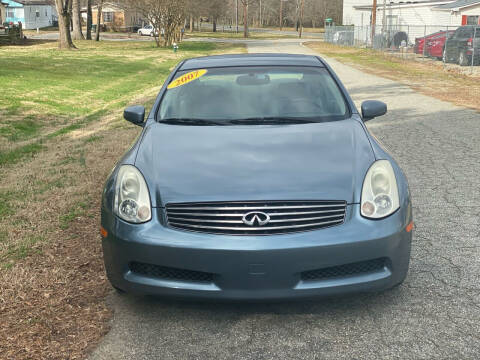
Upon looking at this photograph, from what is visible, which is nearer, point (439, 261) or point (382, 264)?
point (382, 264)

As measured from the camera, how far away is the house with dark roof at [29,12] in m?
80.3

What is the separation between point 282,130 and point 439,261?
152 cm

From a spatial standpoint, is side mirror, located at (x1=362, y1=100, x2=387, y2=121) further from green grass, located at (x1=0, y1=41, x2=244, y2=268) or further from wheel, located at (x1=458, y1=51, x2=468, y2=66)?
wheel, located at (x1=458, y1=51, x2=468, y2=66)

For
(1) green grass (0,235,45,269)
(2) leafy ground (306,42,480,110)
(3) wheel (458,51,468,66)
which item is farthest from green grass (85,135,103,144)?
(3) wheel (458,51,468,66)

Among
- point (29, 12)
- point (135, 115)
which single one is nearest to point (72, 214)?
point (135, 115)

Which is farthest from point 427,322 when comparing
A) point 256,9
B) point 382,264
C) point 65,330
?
point 256,9

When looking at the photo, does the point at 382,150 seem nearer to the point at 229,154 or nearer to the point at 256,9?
the point at 229,154

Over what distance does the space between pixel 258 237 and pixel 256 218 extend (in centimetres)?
12

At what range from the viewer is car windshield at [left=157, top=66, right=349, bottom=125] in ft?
15.4

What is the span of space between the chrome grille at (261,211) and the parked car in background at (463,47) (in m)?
23.4

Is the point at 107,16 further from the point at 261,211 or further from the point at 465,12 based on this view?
the point at 261,211

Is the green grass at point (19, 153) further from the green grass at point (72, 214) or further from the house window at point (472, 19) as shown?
the house window at point (472, 19)

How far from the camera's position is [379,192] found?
3658 mm

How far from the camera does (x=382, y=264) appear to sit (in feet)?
11.7
